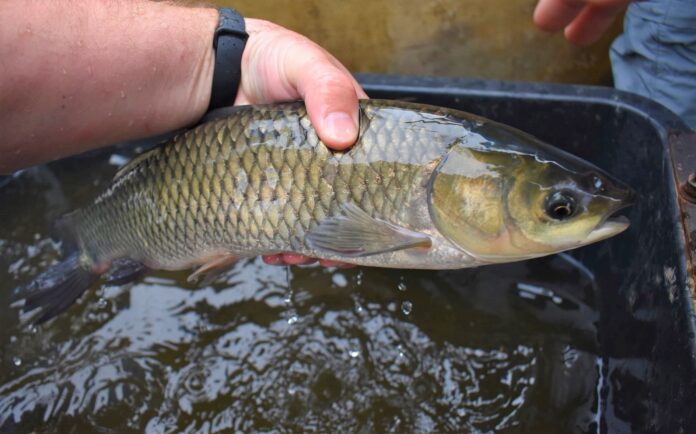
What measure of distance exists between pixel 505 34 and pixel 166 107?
1.44 metres

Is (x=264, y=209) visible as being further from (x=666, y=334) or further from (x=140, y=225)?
(x=666, y=334)

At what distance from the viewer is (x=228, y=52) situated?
187 centimetres

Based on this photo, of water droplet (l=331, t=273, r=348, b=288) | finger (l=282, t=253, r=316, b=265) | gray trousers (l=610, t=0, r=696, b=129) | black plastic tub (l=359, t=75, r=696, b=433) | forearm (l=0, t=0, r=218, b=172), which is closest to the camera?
black plastic tub (l=359, t=75, r=696, b=433)

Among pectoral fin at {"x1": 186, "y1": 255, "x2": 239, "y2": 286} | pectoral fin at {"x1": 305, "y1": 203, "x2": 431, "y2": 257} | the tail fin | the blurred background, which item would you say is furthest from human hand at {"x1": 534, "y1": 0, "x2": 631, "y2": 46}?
the tail fin

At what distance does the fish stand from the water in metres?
0.60

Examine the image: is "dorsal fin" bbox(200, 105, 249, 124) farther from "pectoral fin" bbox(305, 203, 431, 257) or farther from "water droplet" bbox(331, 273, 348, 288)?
"water droplet" bbox(331, 273, 348, 288)

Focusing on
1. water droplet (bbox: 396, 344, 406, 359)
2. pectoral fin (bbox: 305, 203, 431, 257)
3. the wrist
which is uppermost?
the wrist

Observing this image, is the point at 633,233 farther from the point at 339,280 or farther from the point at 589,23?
the point at 339,280

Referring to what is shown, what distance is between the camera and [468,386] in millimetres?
1962

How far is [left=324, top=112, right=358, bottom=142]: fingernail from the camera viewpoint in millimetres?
Result: 1322

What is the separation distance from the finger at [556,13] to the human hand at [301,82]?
0.73 metres

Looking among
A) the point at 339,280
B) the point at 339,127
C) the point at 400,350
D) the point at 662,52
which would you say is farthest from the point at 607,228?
the point at 662,52

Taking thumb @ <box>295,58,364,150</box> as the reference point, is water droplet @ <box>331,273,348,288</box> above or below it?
below

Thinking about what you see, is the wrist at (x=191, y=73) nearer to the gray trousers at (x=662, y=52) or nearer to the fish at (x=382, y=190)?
the fish at (x=382, y=190)
